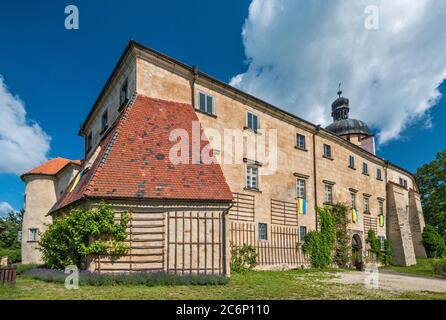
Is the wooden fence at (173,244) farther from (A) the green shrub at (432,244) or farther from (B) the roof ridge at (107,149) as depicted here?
(A) the green shrub at (432,244)

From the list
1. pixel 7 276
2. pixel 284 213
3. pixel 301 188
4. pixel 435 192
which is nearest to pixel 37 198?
pixel 284 213

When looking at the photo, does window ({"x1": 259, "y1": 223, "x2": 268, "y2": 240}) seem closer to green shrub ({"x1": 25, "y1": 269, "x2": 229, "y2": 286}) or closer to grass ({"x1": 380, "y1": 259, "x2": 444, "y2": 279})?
green shrub ({"x1": 25, "y1": 269, "x2": 229, "y2": 286})

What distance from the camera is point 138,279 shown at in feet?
37.1

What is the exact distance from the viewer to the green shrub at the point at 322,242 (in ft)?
72.8

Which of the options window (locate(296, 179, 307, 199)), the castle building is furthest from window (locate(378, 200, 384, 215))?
window (locate(296, 179, 307, 199))

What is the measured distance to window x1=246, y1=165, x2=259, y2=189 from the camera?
19672 mm

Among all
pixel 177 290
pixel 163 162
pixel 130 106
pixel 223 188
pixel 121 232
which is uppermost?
pixel 130 106

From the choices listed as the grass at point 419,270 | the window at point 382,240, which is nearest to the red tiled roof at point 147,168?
the grass at point 419,270

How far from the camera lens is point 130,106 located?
1575cm

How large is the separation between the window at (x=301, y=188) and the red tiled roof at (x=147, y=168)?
8854 millimetres

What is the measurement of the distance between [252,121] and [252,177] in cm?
332
